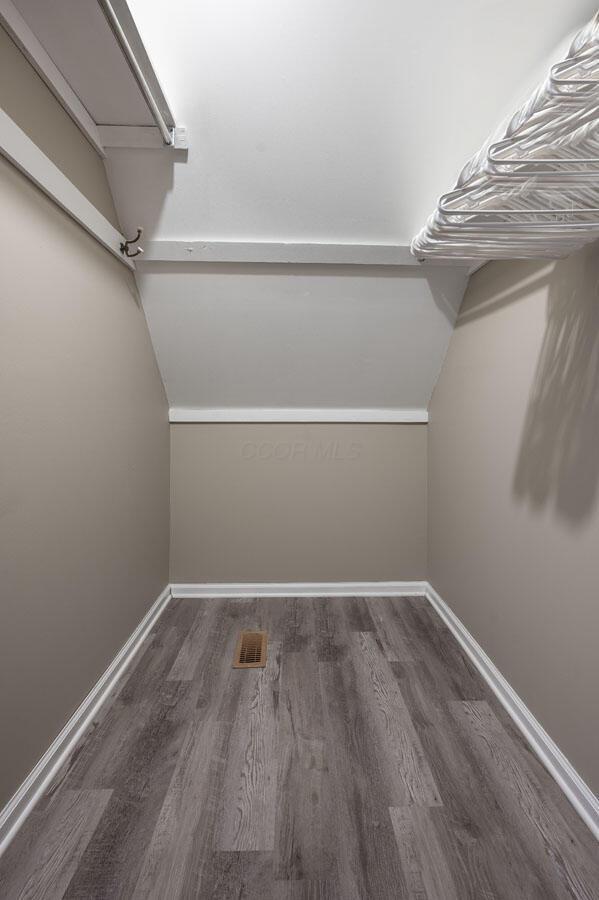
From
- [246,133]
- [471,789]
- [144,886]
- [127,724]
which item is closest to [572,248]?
[246,133]

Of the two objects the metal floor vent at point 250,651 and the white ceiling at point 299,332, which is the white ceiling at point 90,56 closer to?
the white ceiling at point 299,332

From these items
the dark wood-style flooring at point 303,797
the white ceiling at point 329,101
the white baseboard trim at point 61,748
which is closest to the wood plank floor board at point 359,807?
the dark wood-style flooring at point 303,797

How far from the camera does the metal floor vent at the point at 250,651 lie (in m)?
2.02

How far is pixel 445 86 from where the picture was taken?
149cm

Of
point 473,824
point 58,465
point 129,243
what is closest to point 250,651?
point 473,824

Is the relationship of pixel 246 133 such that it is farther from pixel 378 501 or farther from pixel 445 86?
pixel 378 501

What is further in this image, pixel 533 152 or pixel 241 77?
pixel 241 77

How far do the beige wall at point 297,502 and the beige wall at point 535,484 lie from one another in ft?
1.70

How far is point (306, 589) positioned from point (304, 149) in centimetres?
234

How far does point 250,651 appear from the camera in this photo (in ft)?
6.98

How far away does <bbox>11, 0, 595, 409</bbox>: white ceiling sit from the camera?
1.33 metres

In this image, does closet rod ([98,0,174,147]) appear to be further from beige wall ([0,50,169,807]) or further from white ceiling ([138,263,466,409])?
white ceiling ([138,263,466,409])

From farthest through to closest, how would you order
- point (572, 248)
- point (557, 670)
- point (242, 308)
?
point (242, 308) → point (557, 670) → point (572, 248)

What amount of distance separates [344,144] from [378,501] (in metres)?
1.92
